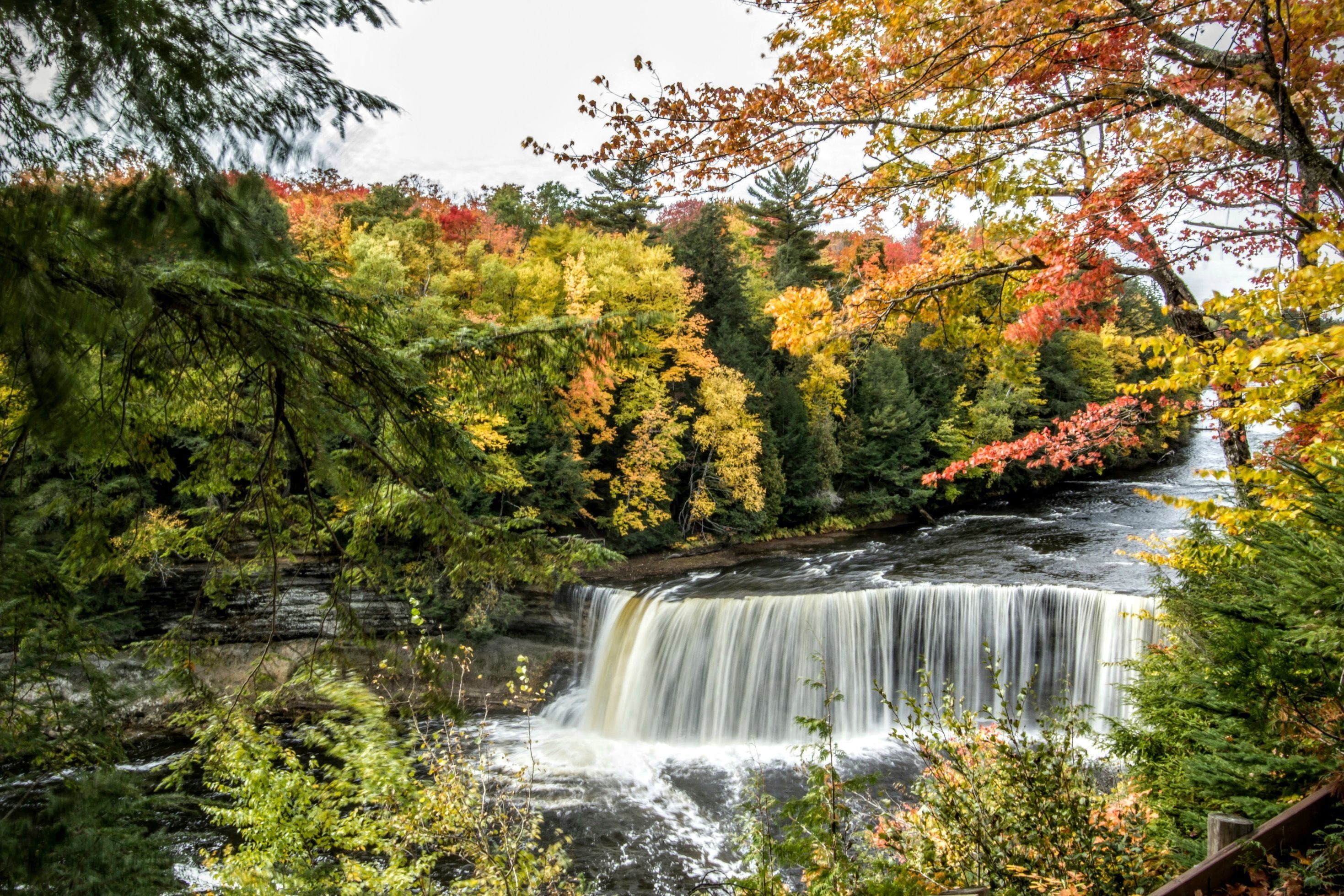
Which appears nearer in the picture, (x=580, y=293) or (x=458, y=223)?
(x=580, y=293)

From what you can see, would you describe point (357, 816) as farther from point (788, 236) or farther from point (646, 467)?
point (788, 236)

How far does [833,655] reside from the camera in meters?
12.3

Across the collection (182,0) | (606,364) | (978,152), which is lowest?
(606,364)

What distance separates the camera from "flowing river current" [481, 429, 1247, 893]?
32.0 feet

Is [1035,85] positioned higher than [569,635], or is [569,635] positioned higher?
[1035,85]

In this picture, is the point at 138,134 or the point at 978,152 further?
the point at 978,152

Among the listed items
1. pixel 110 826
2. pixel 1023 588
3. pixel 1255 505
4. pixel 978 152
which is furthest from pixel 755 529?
pixel 110 826

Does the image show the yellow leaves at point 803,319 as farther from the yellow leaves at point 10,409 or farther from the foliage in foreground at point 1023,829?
the yellow leaves at point 10,409

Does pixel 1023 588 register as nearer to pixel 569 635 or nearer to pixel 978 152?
pixel 569 635

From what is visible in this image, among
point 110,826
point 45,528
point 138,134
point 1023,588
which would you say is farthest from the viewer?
point 1023,588

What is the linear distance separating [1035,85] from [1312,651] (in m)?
3.42

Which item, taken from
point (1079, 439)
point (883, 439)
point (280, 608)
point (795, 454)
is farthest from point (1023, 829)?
point (883, 439)

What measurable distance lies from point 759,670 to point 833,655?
1332 mm

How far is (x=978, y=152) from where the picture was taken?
4.46 metres
